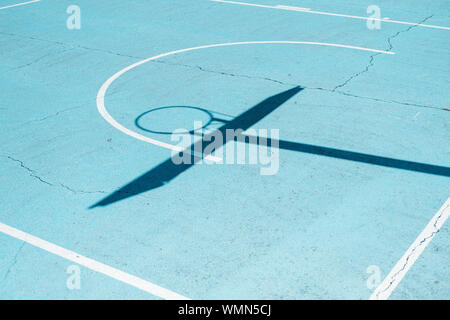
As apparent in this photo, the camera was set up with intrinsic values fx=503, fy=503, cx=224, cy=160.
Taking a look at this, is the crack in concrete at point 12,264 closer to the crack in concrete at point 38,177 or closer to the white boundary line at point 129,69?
the crack in concrete at point 38,177

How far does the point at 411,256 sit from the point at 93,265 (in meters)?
4.05

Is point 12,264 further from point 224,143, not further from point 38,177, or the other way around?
point 224,143

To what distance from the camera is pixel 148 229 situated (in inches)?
277

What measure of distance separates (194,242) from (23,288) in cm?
219

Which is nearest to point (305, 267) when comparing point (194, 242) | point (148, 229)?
point (194, 242)

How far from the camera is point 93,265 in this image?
6.44 m

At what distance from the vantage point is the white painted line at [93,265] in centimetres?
599

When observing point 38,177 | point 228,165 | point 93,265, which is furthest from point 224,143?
point 93,265

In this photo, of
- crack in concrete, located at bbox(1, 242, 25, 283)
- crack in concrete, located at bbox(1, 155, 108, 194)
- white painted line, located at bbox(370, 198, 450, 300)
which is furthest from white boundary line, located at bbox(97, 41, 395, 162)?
white painted line, located at bbox(370, 198, 450, 300)

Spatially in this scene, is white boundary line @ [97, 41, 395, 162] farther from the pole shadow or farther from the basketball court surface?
the pole shadow

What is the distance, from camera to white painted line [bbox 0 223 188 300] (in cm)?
599

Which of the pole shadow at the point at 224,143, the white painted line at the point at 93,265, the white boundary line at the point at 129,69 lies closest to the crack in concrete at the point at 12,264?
the white painted line at the point at 93,265

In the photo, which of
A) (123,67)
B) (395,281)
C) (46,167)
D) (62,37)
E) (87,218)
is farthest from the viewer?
(62,37)

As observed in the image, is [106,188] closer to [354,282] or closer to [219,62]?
[354,282]
